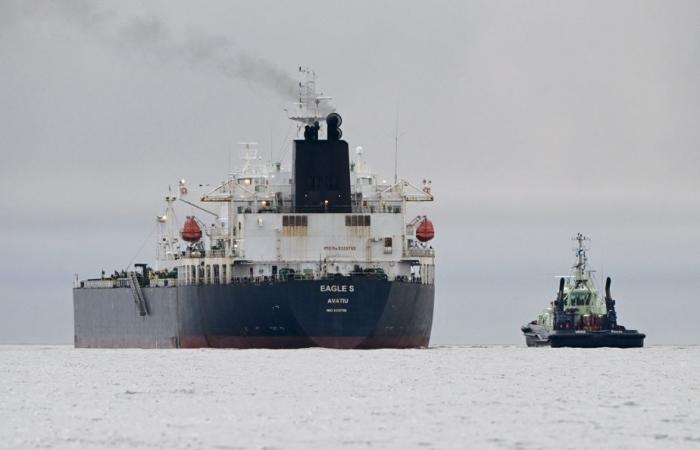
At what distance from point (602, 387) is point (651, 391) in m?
2.67

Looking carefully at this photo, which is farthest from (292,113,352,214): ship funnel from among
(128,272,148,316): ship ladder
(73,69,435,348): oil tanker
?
(128,272,148,316): ship ladder

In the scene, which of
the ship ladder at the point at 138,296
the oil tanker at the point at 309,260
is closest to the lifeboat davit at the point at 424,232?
the oil tanker at the point at 309,260

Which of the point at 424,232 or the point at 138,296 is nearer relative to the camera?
the point at 424,232

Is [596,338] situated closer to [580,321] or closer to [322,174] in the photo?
[580,321]

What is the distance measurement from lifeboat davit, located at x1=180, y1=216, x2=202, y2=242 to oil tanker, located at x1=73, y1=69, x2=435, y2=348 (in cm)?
7

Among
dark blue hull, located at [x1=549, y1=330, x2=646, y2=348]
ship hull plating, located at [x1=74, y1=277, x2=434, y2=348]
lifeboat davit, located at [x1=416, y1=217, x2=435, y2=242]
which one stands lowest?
dark blue hull, located at [x1=549, y1=330, x2=646, y2=348]

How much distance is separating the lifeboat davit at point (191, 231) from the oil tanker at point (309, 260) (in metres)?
0.07

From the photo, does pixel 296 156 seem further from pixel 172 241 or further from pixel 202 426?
pixel 202 426

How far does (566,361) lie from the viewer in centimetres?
9700

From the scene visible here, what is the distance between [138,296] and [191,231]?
1483 cm

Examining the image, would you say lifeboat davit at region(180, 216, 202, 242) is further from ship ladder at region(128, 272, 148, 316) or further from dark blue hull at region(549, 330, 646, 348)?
dark blue hull at region(549, 330, 646, 348)

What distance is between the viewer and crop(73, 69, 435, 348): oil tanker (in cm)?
10175

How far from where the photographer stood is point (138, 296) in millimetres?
127500

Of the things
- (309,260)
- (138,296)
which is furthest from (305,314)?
(138,296)
